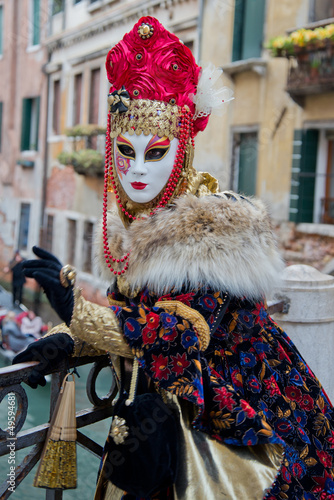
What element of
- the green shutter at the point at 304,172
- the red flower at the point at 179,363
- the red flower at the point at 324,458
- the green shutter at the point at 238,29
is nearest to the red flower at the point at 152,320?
the red flower at the point at 179,363

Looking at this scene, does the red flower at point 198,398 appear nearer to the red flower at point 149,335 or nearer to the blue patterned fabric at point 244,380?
the blue patterned fabric at point 244,380

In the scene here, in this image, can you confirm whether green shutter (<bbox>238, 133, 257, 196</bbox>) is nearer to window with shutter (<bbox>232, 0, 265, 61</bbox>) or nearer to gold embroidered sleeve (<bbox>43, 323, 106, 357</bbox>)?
window with shutter (<bbox>232, 0, 265, 61</bbox>)

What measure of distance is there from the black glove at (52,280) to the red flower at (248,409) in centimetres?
56

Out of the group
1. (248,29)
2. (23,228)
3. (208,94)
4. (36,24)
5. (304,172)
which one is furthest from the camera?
(23,228)

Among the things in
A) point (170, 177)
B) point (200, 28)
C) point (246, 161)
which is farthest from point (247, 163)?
point (170, 177)

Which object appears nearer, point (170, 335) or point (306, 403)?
point (170, 335)

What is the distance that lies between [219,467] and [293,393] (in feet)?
1.33

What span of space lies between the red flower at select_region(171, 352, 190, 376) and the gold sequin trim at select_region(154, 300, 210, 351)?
69 millimetres

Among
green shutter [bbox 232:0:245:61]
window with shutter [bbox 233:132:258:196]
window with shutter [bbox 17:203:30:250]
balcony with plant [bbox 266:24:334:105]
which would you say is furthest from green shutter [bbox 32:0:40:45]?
balcony with plant [bbox 266:24:334:105]

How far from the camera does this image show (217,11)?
881 centimetres

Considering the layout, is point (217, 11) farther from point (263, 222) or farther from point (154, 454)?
point (154, 454)

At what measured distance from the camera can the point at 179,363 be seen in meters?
1.58

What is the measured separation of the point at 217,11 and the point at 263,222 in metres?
7.88

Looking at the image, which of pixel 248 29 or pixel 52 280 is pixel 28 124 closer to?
pixel 248 29
